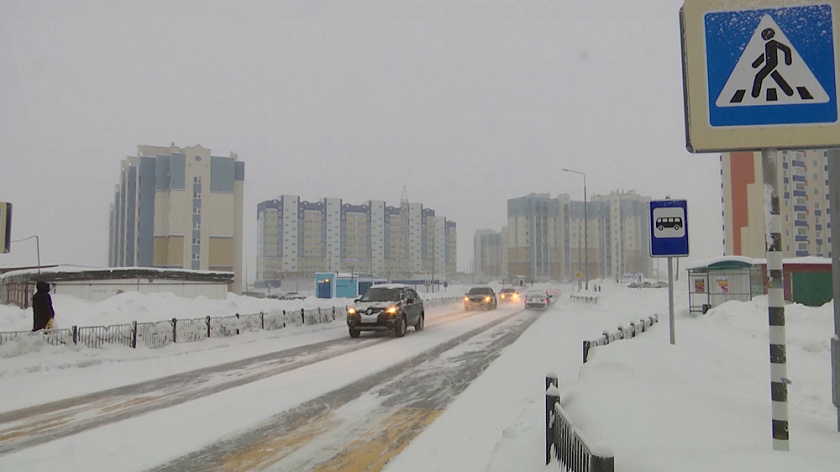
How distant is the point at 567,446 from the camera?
418 cm

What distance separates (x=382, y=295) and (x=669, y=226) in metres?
12.6

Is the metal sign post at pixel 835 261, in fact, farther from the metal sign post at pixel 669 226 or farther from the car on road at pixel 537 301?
the car on road at pixel 537 301

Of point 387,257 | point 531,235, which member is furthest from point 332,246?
point 531,235

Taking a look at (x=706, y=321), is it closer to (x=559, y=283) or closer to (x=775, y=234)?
(x=775, y=234)

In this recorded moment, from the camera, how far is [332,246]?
441 ft

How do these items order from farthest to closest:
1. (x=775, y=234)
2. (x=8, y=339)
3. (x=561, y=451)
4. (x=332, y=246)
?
1. (x=332, y=246)
2. (x=8, y=339)
3. (x=561, y=451)
4. (x=775, y=234)

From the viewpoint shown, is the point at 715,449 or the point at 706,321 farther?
the point at 706,321

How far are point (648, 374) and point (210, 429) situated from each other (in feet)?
19.4

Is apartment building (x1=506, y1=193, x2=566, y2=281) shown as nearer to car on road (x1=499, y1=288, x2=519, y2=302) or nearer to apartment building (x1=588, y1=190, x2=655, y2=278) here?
apartment building (x1=588, y1=190, x2=655, y2=278)

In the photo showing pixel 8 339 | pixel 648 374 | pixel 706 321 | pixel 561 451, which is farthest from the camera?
pixel 706 321

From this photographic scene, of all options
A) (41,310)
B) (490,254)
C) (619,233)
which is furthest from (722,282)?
(490,254)

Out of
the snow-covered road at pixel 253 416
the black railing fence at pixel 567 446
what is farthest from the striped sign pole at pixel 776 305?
the snow-covered road at pixel 253 416

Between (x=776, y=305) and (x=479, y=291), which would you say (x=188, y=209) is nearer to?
(x=479, y=291)

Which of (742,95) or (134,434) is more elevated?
(742,95)
